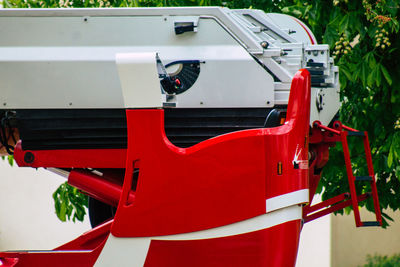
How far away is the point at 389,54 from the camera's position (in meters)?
5.77

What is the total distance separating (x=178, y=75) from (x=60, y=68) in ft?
2.41

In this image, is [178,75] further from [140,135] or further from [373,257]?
[373,257]

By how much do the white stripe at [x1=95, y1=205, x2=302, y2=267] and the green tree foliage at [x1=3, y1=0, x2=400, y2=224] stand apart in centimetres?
197

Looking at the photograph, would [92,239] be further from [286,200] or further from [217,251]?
[286,200]

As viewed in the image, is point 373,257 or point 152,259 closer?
point 152,259

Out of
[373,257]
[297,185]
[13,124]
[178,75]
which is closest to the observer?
[297,185]

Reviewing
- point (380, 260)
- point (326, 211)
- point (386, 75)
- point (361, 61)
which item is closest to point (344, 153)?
point (326, 211)

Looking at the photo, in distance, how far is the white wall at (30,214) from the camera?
10359 mm

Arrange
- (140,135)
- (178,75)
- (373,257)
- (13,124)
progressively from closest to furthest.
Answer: (140,135), (178,75), (13,124), (373,257)

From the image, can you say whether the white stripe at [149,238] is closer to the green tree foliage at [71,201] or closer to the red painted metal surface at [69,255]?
the red painted metal surface at [69,255]

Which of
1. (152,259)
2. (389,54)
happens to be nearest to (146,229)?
(152,259)

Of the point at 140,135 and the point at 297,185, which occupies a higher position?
the point at 140,135

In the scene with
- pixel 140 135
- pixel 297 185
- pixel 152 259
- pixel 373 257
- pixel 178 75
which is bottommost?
pixel 373 257

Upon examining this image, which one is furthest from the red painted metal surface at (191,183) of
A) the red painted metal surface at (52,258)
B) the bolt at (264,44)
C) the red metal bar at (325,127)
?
the red metal bar at (325,127)
